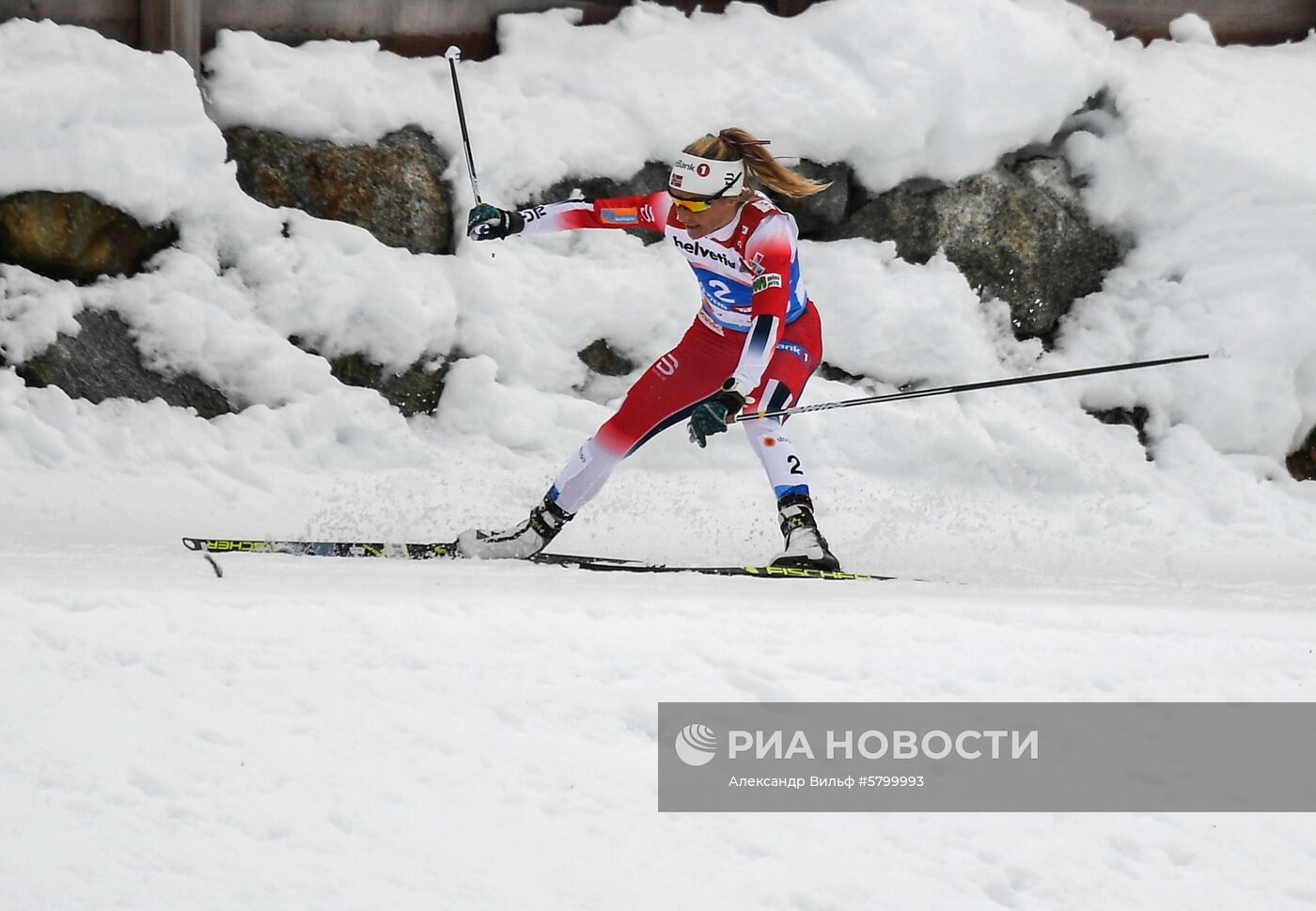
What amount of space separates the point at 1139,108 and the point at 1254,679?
247 inches

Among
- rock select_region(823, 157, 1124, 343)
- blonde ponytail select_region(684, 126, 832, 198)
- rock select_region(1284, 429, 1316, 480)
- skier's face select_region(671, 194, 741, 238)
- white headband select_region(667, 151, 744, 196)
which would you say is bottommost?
skier's face select_region(671, 194, 741, 238)

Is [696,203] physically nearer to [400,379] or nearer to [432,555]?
[432,555]

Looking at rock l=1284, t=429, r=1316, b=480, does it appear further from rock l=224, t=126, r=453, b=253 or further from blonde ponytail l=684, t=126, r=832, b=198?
rock l=224, t=126, r=453, b=253

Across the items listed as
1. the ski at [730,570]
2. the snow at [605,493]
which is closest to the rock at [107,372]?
the snow at [605,493]

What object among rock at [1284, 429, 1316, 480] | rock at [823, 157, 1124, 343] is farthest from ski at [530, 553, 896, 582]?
rock at [1284, 429, 1316, 480]

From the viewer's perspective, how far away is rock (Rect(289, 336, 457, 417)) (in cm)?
767

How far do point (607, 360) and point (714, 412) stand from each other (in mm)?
3179

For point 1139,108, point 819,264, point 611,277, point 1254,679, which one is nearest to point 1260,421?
point 1139,108

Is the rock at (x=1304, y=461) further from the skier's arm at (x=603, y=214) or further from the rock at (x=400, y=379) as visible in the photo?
the rock at (x=400, y=379)

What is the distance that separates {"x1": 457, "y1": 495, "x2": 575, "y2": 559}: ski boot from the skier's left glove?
2.69 ft

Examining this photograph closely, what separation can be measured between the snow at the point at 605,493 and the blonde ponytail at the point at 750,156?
1.63 meters

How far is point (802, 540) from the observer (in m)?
5.50

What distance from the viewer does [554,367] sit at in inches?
315

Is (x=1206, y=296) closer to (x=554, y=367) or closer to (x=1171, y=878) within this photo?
(x=554, y=367)
